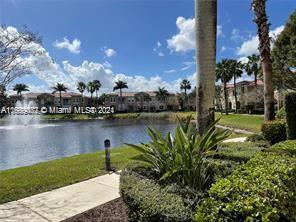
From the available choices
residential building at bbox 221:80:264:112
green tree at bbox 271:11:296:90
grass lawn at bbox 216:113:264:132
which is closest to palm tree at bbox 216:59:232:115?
residential building at bbox 221:80:264:112

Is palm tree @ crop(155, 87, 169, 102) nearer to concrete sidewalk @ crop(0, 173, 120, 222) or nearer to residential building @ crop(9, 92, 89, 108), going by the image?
residential building @ crop(9, 92, 89, 108)

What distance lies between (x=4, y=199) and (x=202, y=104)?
15.3ft

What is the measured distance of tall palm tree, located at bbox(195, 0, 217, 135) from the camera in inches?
217

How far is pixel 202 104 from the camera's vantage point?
5578mm

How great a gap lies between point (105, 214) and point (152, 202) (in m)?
1.49

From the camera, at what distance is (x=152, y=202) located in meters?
3.51

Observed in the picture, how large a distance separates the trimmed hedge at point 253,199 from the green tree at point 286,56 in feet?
78.9

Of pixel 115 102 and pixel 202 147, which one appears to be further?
pixel 115 102

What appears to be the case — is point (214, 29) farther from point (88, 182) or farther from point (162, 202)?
point (88, 182)

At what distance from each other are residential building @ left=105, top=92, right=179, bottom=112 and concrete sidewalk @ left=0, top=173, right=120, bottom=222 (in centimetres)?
8758

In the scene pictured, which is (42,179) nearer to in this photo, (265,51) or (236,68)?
(265,51)

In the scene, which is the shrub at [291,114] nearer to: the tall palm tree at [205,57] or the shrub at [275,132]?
the shrub at [275,132]

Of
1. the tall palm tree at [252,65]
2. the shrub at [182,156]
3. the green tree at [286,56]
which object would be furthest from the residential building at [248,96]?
the shrub at [182,156]

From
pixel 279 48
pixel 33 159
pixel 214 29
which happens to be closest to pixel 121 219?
pixel 214 29
